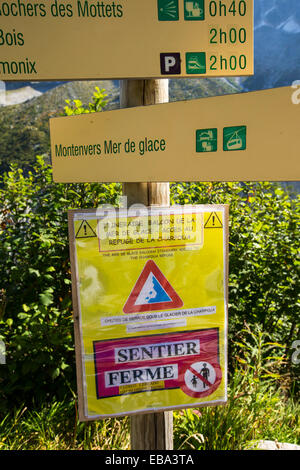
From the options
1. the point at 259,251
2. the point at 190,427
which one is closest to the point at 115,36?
the point at 190,427

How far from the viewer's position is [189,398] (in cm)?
159

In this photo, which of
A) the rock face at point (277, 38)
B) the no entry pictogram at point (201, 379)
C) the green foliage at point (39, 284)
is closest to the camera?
the no entry pictogram at point (201, 379)

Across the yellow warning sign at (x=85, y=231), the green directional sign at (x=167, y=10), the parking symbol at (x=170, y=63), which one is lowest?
the yellow warning sign at (x=85, y=231)

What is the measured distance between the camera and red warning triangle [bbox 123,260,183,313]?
149 centimetres

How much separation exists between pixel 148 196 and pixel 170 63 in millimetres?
487

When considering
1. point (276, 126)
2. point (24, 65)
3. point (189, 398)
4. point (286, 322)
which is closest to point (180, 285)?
point (189, 398)

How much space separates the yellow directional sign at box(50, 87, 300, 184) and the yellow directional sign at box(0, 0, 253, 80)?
0.56ft

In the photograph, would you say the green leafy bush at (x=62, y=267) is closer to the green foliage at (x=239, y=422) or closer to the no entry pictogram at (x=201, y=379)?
the green foliage at (x=239, y=422)

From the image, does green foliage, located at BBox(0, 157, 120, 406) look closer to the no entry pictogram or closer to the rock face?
the no entry pictogram

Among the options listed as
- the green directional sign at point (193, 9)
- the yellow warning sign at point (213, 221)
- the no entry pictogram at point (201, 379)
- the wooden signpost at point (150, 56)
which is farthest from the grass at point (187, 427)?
the green directional sign at point (193, 9)

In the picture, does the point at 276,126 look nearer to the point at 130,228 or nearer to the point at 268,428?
the point at 130,228

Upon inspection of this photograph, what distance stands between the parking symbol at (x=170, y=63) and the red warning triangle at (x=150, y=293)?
688 millimetres

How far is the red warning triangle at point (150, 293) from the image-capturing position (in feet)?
4.88

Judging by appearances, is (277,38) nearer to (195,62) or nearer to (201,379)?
(195,62)
